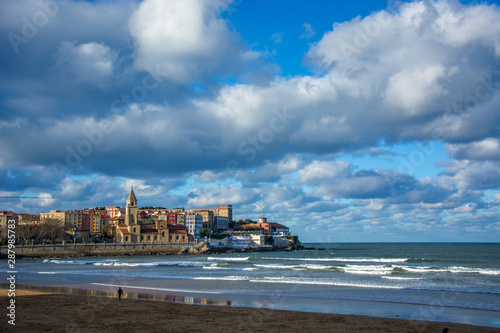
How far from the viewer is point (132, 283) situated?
34.1 meters

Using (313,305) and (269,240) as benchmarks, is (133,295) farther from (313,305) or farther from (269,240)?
(269,240)

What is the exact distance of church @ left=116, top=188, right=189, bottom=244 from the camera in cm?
11679

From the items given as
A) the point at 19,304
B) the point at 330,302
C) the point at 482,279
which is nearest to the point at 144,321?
the point at 19,304

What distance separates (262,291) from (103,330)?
14.7 m

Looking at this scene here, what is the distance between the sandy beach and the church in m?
96.9

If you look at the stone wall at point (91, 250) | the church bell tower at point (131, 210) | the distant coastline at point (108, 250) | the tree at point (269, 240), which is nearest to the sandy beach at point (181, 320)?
the distant coastline at point (108, 250)

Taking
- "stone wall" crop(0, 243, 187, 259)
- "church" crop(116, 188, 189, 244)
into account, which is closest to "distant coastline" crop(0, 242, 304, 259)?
"stone wall" crop(0, 243, 187, 259)

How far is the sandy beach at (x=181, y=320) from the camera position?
645 inches

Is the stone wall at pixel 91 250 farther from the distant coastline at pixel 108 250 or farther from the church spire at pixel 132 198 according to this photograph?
the church spire at pixel 132 198

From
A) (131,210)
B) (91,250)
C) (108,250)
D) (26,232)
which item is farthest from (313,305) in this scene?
(26,232)

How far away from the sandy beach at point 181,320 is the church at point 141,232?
9688cm

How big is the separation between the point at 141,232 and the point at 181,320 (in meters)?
107

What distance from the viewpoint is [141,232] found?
4734 inches

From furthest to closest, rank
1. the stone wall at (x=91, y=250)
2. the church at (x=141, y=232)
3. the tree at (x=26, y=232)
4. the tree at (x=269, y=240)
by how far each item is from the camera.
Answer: the tree at (x=269, y=240), the church at (x=141, y=232), the tree at (x=26, y=232), the stone wall at (x=91, y=250)
